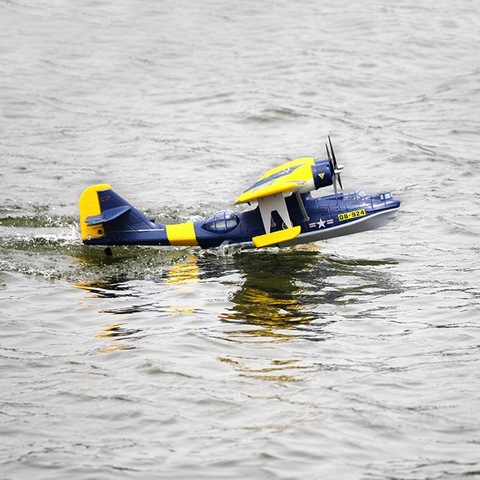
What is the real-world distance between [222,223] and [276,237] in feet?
5.97

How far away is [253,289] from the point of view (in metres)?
24.1

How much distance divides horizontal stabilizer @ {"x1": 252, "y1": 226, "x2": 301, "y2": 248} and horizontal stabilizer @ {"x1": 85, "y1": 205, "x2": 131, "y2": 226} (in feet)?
12.8

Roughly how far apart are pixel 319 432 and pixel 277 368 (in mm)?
2811

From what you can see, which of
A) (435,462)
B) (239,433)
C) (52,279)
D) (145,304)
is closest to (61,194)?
(52,279)

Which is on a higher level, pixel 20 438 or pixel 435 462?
pixel 20 438

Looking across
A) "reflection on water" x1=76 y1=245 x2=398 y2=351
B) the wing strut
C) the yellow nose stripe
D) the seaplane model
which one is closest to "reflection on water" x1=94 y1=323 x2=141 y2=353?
"reflection on water" x1=76 y1=245 x2=398 y2=351

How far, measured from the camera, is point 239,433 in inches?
616

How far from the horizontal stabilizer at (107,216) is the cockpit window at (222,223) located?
2375mm

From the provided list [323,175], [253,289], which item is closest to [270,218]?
[323,175]

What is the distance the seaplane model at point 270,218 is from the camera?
26.1 m

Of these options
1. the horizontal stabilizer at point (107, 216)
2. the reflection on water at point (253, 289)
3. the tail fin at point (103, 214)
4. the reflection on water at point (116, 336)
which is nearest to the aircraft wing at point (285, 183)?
the reflection on water at point (253, 289)

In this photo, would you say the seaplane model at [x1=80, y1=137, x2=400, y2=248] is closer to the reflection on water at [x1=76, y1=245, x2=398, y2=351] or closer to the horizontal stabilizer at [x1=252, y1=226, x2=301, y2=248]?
the horizontal stabilizer at [x1=252, y1=226, x2=301, y2=248]

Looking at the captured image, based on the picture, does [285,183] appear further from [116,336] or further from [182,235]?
[116,336]

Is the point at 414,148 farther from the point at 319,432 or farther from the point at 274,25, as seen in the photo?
the point at 319,432
